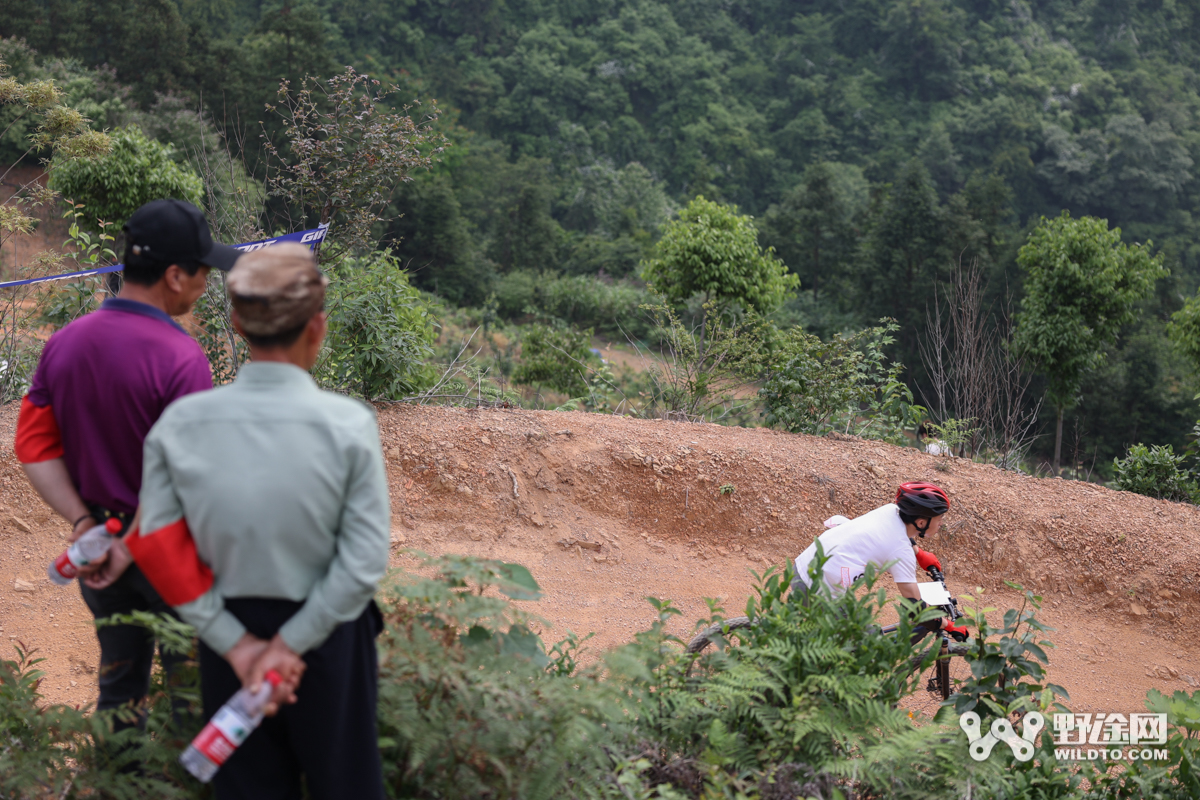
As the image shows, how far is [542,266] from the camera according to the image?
109 feet

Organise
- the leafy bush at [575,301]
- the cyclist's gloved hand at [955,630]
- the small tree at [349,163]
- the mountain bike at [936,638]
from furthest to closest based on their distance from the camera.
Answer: the leafy bush at [575,301] → the small tree at [349,163] → the cyclist's gloved hand at [955,630] → the mountain bike at [936,638]

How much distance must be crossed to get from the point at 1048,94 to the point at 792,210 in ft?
67.6

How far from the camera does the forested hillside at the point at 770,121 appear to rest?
2503 centimetres

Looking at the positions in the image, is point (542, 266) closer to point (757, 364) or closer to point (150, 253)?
point (757, 364)

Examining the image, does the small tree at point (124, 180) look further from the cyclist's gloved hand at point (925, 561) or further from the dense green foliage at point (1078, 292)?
the dense green foliage at point (1078, 292)

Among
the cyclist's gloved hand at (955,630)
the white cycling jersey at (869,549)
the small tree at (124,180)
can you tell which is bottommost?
the small tree at (124,180)

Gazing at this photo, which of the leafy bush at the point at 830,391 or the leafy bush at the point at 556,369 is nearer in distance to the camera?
the leafy bush at the point at 830,391

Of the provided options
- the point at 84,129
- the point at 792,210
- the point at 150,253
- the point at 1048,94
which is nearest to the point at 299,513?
the point at 150,253

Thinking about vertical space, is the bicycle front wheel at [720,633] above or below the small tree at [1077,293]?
above

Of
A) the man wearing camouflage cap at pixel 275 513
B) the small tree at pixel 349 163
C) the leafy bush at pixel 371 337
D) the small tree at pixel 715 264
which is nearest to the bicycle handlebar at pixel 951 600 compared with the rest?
the man wearing camouflage cap at pixel 275 513

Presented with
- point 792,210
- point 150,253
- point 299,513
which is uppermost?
point 150,253

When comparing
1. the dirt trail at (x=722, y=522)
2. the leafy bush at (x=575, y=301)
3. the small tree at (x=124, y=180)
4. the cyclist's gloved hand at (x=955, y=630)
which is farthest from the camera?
the leafy bush at (x=575, y=301)

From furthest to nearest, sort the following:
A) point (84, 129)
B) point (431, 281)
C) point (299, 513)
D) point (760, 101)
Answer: point (760, 101), point (431, 281), point (84, 129), point (299, 513)

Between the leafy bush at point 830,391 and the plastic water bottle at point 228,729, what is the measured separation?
605 cm
